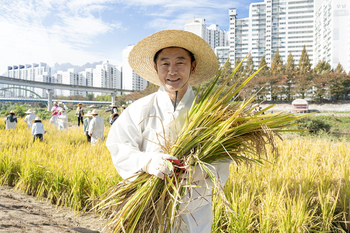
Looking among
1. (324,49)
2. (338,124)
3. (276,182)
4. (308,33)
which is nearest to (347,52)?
(324,49)

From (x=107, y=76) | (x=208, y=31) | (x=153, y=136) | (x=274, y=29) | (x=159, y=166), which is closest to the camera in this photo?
(x=159, y=166)

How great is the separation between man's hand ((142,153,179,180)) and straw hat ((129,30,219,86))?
0.70 meters

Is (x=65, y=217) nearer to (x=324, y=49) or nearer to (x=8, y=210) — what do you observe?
(x=8, y=210)

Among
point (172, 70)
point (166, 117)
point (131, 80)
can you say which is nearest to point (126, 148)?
point (166, 117)

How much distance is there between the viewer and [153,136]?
1.37 meters

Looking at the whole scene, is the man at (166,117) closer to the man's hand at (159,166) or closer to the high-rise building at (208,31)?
the man's hand at (159,166)

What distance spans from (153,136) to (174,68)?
41cm

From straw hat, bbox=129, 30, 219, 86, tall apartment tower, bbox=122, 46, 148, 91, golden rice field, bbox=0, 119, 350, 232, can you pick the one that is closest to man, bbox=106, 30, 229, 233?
straw hat, bbox=129, 30, 219, 86

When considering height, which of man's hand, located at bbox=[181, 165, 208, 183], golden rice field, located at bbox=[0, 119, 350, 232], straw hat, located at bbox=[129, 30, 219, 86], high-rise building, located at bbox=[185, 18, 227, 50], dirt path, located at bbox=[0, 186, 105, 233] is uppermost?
high-rise building, located at bbox=[185, 18, 227, 50]

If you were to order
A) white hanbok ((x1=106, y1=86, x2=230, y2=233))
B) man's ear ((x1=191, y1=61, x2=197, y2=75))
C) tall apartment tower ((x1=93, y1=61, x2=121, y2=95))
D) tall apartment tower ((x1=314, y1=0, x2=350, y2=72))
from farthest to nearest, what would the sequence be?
tall apartment tower ((x1=93, y1=61, x2=121, y2=95)), tall apartment tower ((x1=314, y1=0, x2=350, y2=72)), man's ear ((x1=191, y1=61, x2=197, y2=75)), white hanbok ((x1=106, y1=86, x2=230, y2=233))

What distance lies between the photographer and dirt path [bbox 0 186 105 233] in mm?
2438

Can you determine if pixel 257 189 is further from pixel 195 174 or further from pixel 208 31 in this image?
pixel 208 31

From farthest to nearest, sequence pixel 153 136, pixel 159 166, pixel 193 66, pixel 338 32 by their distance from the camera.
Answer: pixel 338 32 → pixel 193 66 → pixel 153 136 → pixel 159 166

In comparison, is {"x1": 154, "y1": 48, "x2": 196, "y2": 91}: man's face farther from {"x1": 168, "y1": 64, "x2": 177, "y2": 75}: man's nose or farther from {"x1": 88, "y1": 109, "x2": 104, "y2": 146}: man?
{"x1": 88, "y1": 109, "x2": 104, "y2": 146}: man
